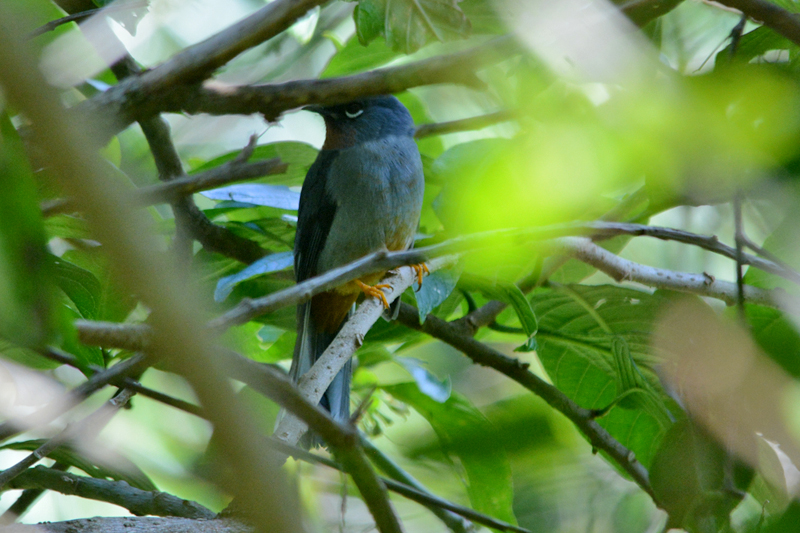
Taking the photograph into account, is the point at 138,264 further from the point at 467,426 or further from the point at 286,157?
the point at 286,157

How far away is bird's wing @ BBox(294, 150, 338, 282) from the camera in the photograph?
11.1ft

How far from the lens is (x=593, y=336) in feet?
8.55

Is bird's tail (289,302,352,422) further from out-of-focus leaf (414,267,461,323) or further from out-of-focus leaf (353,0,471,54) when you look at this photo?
out-of-focus leaf (353,0,471,54)

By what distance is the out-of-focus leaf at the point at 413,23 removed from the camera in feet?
6.41

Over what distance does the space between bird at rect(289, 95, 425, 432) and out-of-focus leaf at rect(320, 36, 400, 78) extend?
642mm

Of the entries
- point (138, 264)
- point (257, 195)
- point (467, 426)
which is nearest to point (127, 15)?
point (257, 195)

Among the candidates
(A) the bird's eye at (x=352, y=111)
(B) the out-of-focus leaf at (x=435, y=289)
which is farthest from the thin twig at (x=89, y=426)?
(A) the bird's eye at (x=352, y=111)

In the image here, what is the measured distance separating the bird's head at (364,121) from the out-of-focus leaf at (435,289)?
1614mm

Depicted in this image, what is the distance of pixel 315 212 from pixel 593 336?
169 cm

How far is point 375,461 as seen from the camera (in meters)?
2.28

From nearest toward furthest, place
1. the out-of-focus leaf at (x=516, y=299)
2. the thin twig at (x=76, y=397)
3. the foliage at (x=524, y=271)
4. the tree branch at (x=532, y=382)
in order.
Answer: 1. the foliage at (x=524, y=271)
2. the thin twig at (x=76, y=397)
3. the tree branch at (x=532, y=382)
4. the out-of-focus leaf at (x=516, y=299)

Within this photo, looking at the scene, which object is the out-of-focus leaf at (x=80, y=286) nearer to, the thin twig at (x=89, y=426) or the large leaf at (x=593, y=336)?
the thin twig at (x=89, y=426)

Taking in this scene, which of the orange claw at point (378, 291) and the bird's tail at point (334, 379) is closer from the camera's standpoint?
the orange claw at point (378, 291)

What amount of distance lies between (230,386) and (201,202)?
4505mm
